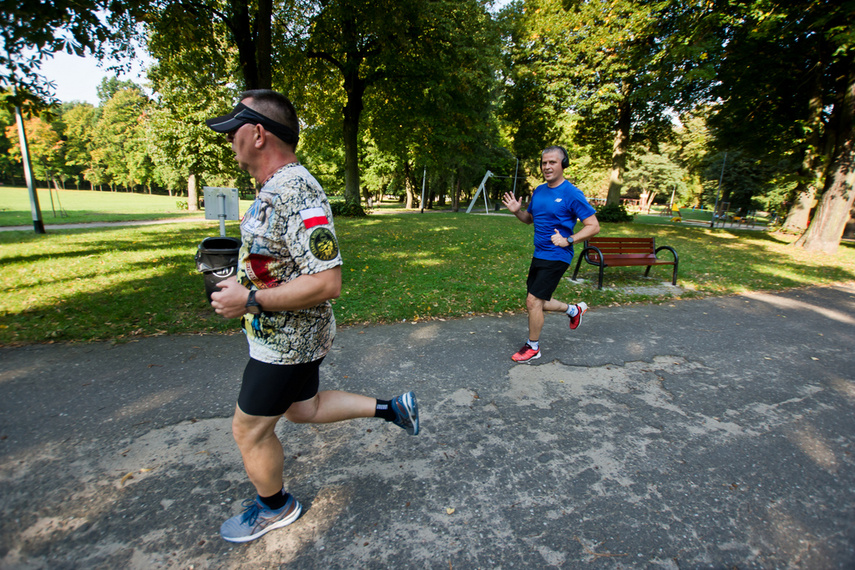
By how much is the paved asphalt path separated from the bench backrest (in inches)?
149

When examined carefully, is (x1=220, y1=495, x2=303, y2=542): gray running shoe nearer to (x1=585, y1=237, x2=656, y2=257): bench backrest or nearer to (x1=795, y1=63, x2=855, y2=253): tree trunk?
(x1=585, y1=237, x2=656, y2=257): bench backrest

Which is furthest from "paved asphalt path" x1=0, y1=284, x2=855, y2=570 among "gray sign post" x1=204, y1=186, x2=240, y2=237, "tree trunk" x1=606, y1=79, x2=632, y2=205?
"tree trunk" x1=606, y1=79, x2=632, y2=205

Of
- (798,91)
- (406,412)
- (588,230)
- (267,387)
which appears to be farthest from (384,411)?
(798,91)

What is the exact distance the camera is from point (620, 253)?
8.16 meters

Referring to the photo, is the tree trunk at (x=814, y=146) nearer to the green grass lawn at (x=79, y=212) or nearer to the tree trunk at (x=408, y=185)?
the green grass lawn at (x=79, y=212)

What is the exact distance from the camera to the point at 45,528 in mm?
2043

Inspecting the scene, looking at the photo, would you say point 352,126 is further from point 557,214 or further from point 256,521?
point 256,521

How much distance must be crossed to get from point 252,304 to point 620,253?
8.05 metres

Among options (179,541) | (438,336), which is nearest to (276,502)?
(179,541)

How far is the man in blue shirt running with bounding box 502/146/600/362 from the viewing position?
403 cm

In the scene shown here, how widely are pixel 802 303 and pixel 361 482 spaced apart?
8.70 m

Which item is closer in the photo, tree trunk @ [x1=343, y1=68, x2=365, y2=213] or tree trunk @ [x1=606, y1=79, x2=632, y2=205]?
tree trunk @ [x1=343, y1=68, x2=365, y2=213]

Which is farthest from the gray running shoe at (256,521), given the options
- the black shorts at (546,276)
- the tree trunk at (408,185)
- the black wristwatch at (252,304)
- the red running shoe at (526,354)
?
the tree trunk at (408,185)

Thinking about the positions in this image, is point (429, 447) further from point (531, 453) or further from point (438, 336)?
point (438, 336)
